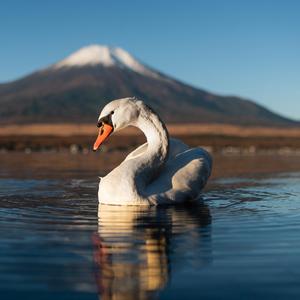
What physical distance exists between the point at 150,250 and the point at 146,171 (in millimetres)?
4959

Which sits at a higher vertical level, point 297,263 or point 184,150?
point 184,150

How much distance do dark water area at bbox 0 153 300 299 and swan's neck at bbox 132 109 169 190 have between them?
997mm

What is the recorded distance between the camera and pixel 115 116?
42.9 feet

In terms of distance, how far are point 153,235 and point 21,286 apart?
310 centimetres

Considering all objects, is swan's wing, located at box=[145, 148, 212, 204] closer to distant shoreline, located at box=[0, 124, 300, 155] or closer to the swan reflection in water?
the swan reflection in water

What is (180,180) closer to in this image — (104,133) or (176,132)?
(104,133)

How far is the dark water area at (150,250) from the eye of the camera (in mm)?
6148

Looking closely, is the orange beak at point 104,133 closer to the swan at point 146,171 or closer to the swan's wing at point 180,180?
the swan at point 146,171

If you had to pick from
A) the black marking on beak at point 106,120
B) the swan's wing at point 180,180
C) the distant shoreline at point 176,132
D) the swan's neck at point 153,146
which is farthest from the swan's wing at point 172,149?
the distant shoreline at point 176,132

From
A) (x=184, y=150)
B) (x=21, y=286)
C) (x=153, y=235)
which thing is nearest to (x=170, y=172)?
(x=184, y=150)

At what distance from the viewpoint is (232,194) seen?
15414 millimetres

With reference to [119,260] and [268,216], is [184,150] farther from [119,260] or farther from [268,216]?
A: [119,260]

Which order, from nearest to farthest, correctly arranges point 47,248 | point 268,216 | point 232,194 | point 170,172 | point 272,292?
point 272,292 → point 47,248 → point 268,216 → point 170,172 → point 232,194

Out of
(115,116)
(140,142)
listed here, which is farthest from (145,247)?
(140,142)
